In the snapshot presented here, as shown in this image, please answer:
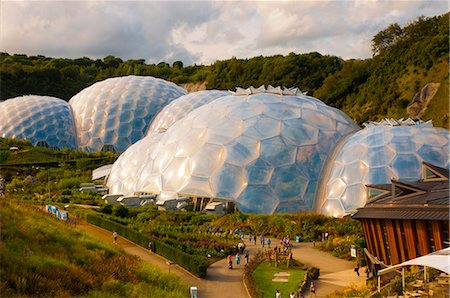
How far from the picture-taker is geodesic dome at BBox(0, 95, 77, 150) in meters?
56.1

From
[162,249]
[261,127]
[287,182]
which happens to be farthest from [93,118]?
[162,249]

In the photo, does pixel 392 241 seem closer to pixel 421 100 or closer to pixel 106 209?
pixel 106 209

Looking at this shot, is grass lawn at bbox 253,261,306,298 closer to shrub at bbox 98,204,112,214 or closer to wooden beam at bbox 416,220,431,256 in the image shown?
wooden beam at bbox 416,220,431,256

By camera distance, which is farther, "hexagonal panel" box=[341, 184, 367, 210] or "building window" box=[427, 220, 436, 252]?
"hexagonal panel" box=[341, 184, 367, 210]

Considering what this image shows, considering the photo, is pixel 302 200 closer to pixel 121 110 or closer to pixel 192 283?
pixel 192 283

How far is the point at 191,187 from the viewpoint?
29531mm

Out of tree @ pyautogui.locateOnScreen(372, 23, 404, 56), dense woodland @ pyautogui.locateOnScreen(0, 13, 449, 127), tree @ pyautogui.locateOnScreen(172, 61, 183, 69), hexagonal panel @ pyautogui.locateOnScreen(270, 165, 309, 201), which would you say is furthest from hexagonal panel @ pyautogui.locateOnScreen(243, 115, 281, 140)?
tree @ pyautogui.locateOnScreen(172, 61, 183, 69)

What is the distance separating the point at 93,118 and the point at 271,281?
140ft

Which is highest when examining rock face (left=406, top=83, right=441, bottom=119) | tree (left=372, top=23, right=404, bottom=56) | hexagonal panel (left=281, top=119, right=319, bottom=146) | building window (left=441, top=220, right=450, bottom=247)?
tree (left=372, top=23, right=404, bottom=56)

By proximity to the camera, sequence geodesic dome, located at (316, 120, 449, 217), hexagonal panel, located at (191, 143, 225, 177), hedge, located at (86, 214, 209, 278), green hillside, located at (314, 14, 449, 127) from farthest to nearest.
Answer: green hillside, located at (314, 14, 449, 127) → hexagonal panel, located at (191, 143, 225, 177) → geodesic dome, located at (316, 120, 449, 217) → hedge, located at (86, 214, 209, 278)

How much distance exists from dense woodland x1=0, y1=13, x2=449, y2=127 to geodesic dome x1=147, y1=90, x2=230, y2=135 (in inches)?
903

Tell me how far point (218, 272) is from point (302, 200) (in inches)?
408

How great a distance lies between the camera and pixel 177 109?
5300cm

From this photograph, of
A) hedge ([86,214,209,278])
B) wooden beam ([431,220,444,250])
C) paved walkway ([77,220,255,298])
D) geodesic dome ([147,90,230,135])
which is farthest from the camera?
geodesic dome ([147,90,230,135])
